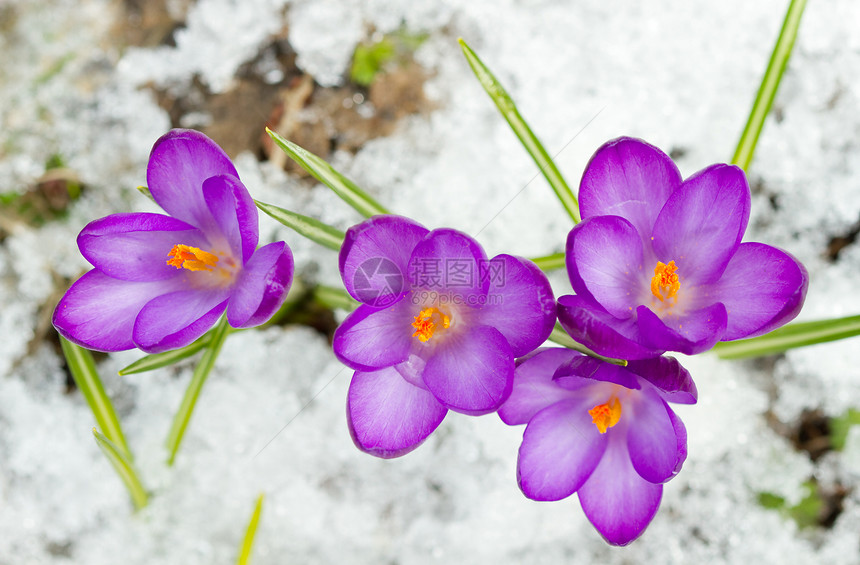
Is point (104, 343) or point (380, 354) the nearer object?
point (380, 354)

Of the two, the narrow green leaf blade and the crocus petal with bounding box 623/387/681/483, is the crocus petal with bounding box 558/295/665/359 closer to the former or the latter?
the crocus petal with bounding box 623/387/681/483

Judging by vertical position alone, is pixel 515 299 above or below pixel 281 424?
above

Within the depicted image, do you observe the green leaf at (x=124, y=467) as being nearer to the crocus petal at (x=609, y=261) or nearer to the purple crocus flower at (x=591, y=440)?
the purple crocus flower at (x=591, y=440)

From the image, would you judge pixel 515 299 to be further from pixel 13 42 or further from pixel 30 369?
pixel 13 42

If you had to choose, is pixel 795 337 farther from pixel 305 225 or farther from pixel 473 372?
pixel 305 225

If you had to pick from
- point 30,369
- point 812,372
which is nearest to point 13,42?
point 30,369

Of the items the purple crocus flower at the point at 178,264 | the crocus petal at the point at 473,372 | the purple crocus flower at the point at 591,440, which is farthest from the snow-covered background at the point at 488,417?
the crocus petal at the point at 473,372
